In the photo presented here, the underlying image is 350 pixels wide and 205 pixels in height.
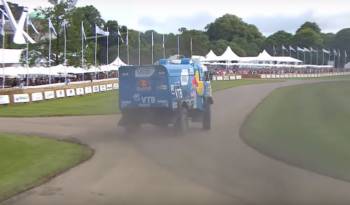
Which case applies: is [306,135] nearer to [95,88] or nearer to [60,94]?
[60,94]

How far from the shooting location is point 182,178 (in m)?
12.7

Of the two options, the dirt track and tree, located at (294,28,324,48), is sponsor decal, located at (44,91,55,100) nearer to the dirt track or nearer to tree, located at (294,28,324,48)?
the dirt track

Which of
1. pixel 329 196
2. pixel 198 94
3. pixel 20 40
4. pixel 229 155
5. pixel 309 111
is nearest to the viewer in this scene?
pixel 329 196

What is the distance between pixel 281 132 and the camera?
22094 mm

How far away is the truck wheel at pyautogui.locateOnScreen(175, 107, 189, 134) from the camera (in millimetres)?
22047

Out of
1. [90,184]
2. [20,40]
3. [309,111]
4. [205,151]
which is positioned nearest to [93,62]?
[20,40]

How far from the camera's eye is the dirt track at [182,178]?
418 inches

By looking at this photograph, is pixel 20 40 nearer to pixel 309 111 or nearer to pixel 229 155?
pixel 309 111

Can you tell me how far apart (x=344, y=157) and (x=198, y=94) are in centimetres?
1001

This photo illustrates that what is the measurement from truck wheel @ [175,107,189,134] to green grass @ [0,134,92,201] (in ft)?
14.1

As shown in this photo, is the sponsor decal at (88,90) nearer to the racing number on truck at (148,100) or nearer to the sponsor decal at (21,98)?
the sponsor decal at (21,98)

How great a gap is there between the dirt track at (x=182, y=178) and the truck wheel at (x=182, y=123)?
843 millimetres

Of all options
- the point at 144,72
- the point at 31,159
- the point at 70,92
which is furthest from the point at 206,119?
the point at 70,92

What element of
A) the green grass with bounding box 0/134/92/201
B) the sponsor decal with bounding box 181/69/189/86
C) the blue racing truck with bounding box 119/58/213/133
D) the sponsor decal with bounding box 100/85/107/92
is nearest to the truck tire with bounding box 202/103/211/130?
the blue racing truck with bounding box 119/58/213/133
